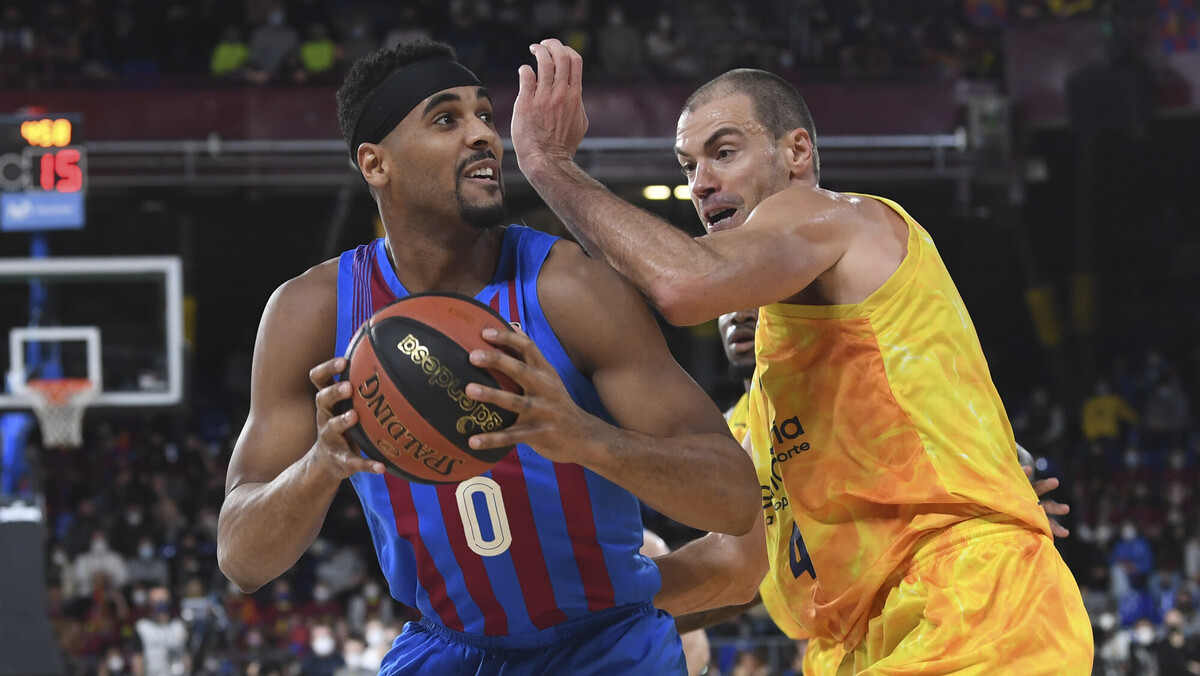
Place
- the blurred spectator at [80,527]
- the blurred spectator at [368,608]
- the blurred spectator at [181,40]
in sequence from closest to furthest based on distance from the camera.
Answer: the blurred spectator at [368,608]
the blurred spectator at [80,527]
the blurred spectator at [181,40]

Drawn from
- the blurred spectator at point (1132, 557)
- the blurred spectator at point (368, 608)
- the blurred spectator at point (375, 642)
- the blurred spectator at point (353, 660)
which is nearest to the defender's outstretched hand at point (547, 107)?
the blurred spectator at point (375, 642)

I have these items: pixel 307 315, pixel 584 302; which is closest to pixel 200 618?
pixel 307 315

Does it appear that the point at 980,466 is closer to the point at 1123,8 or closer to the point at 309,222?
the point at 1123,8

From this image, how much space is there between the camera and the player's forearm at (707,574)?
12.2ft

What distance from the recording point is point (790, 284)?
311 cm

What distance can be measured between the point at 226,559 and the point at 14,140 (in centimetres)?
842

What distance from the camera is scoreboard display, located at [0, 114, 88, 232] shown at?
1039 centimetres

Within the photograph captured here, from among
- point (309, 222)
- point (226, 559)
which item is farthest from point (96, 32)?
point (226, 559)

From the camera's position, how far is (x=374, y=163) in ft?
11.2

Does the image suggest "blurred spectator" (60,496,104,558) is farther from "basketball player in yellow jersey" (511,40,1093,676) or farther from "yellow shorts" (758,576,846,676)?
"basketball player in yellow jersey" (511,40,1093,676)

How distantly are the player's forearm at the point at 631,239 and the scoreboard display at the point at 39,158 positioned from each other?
8197 mm

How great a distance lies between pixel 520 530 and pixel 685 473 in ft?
1.68

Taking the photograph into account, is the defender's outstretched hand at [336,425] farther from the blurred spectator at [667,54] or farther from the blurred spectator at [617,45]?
the blurred spectator at [617,45]

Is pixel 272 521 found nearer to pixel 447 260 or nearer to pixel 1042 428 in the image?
pixel 447 260
